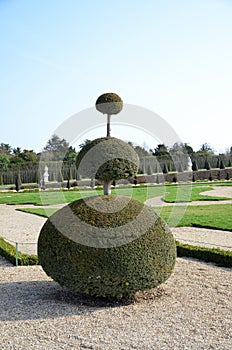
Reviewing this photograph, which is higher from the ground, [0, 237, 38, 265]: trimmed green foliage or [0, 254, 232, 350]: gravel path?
[0, 237, 38, 265]: trimmed green foliage

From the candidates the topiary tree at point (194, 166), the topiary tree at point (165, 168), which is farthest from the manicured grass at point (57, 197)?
the topiary tree at point (194, 166)

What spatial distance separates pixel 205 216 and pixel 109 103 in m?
9.27

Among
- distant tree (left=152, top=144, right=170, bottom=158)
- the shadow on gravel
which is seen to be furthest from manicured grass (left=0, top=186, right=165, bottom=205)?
distant tree (left=152, top=144, right=170, bottom=158)

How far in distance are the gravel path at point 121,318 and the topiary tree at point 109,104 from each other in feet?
7.78

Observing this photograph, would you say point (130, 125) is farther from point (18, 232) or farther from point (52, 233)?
point (18, 232)

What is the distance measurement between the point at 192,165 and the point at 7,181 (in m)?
21.1

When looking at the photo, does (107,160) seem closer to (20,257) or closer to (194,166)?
(20,257)

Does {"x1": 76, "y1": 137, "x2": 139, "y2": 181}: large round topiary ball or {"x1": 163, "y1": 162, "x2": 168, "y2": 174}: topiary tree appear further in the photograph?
{"x1": 163, "y1": 162, "x2": 168, "y2": 174}: topiary tree

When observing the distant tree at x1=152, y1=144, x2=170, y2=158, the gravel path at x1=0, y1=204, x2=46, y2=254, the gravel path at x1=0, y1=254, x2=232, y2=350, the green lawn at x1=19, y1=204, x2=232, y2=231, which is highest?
the distant tree at x1=152, y1=144, x2=170, y2=158

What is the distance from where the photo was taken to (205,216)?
14.2 m

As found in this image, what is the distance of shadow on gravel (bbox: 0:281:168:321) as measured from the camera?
500cm

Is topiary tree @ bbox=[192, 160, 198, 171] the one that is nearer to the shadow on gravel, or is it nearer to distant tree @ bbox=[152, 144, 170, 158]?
distant tree @ bbox=[152, 144, 170, 158]

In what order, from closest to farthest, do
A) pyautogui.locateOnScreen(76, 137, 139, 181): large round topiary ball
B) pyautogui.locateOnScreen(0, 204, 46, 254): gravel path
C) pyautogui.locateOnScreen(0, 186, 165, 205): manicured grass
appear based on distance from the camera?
1. pyautogui.locateOnScreen(76, 137, 139, 181): large round topiary ball
2. pyautogui.locateOnScreen(0, 204, 46, 254): gravel path
3. pyautogui.locateOnScreen(0, 186, 165, 205): manicured grass

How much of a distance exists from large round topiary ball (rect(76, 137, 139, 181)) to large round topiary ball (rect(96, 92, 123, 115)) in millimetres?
495
